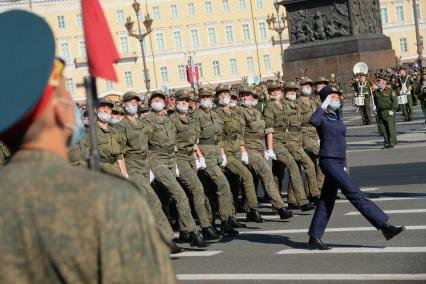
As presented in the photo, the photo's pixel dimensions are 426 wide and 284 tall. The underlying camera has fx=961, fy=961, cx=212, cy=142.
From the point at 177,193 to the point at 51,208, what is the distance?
9275 millimetres

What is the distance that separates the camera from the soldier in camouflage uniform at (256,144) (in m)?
13.4

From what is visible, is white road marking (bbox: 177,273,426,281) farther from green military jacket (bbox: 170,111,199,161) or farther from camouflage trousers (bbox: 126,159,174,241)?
green military jacket (bbox: 170,111,199,161)

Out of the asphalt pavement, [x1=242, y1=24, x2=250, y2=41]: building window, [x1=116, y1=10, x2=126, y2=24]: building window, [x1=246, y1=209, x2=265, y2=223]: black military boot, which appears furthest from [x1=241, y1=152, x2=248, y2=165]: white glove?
[x1=242, y1=24, x2=250, y2=41]: building window

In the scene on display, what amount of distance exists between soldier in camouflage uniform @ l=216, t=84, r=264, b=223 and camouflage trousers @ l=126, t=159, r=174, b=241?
2227mm

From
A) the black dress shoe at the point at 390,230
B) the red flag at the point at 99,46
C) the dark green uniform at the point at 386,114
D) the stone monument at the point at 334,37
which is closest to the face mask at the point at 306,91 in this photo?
the black dress shoe at the point at 390,230

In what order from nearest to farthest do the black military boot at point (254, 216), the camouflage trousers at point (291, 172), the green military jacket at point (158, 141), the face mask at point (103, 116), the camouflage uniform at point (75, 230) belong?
the camouflage uniform at point (75, 230) < the face mask at point (103, 116) < the green military jacket at point (158, 141) < the black military boot at point (254, 216) < the camouflage trousers at point (291, 172)

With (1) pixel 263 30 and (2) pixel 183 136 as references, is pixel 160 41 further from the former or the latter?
(2) pixel 183 136

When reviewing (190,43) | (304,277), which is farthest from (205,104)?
(190,43)

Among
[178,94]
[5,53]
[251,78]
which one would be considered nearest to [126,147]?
[178,94]

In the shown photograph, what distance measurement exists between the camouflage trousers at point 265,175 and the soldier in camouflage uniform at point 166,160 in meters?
1.66

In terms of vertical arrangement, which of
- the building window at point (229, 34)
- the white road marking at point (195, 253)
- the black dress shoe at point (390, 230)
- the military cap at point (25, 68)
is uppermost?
the building window at point (229, 34)

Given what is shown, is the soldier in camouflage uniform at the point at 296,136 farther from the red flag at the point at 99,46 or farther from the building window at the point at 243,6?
the building window at the point at 243,6

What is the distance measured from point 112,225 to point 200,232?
10.1m

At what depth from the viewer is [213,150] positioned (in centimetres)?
1310
